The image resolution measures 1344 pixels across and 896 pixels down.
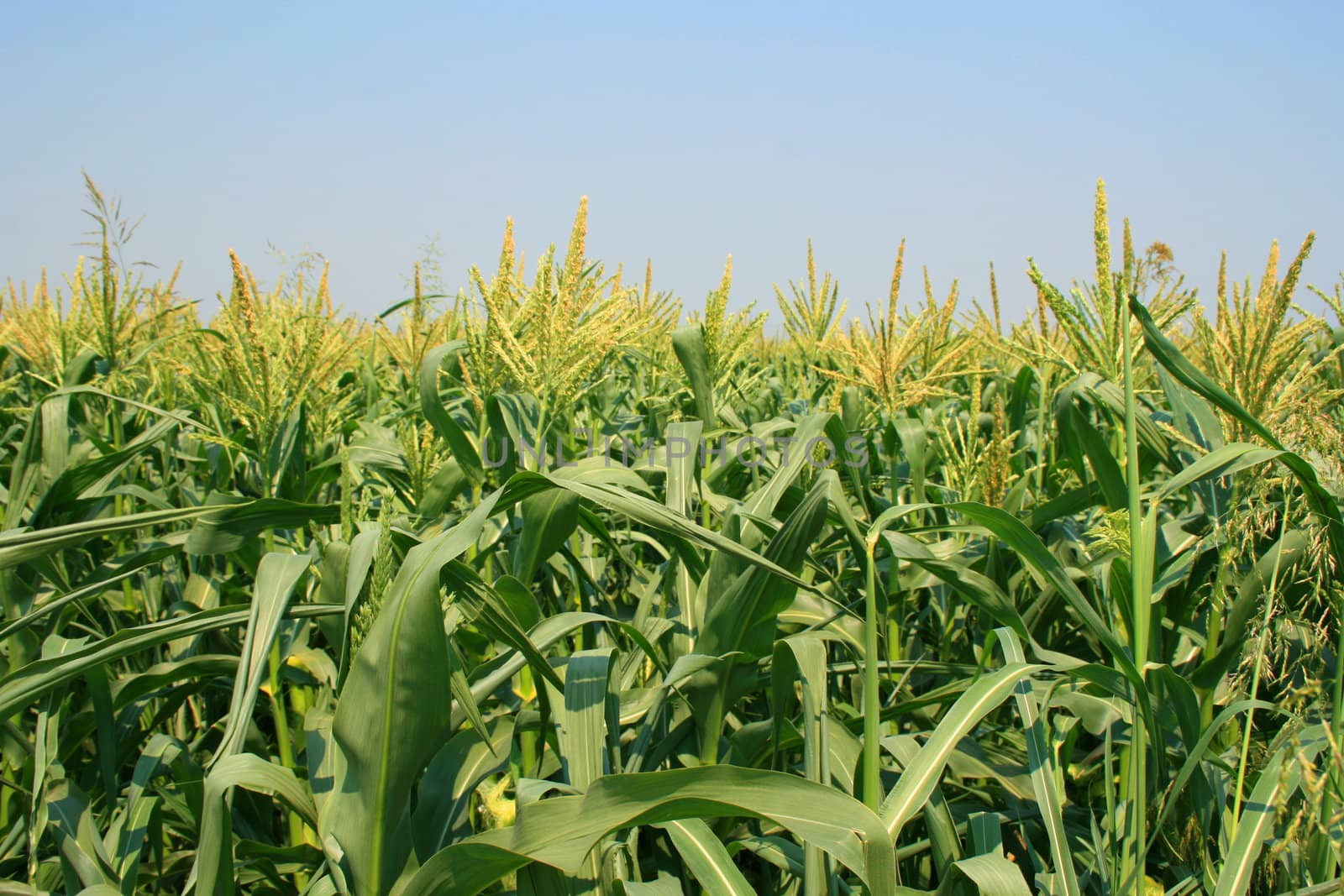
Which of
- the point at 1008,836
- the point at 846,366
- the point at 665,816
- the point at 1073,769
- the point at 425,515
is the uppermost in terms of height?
the point at 846,366

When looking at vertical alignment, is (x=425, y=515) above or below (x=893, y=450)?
below

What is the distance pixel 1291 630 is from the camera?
1.89m

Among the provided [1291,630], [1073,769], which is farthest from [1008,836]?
[1291,630]

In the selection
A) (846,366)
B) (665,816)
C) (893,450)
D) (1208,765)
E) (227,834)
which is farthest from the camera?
(846,366)

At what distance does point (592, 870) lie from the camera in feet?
4.22

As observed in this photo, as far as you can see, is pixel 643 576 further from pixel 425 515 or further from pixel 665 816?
pixel 665 816

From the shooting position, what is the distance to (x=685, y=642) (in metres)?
1.77

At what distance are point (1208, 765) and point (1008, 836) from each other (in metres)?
0.49

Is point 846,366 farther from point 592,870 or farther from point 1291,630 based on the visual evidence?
point 592,870

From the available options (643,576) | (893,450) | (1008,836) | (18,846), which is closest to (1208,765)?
(1008,836)

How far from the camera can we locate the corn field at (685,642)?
1156mm

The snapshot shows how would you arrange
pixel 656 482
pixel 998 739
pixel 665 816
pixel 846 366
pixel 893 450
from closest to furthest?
pixel 665 816, pixel 998 739, pixel 893 450, pixel 656 482, pixel 846 366

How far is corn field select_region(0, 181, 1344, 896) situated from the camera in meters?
1.16

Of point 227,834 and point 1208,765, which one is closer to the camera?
point 227,834
